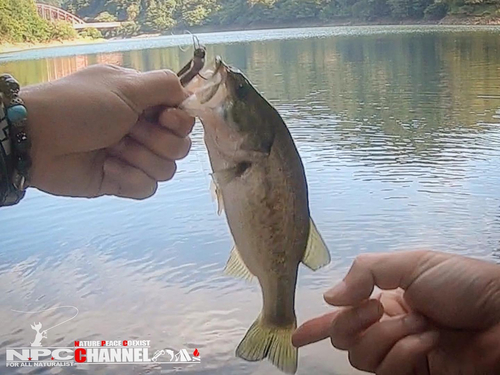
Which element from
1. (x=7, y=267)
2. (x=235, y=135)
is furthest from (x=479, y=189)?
(x=235, y=135)

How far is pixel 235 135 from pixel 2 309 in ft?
3.62

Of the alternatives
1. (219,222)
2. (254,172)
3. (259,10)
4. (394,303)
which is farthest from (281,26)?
(254,172)

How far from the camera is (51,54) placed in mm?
2152

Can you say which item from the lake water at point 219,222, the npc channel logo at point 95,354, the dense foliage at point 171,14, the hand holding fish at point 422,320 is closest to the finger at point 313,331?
the hand holding fish at point 422,320

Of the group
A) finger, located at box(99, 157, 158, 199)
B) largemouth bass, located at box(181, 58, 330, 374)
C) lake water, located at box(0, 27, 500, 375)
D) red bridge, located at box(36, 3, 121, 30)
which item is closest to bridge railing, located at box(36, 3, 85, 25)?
red bridge, located at box(36, 3, 121, 30)

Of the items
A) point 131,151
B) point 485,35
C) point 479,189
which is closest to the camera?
point 131,151

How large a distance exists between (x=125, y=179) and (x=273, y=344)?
12.7 inches

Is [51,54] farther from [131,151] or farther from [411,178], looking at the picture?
[131,151]

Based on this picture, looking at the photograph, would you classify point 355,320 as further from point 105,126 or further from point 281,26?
point 281,26

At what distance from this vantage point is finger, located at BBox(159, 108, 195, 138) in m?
0.82

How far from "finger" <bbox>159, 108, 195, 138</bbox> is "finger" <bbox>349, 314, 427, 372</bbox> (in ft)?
1.06

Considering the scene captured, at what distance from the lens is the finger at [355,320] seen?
749 millimetres

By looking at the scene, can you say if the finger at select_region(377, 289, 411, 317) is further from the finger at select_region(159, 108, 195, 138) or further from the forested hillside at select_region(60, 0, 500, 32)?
the forested hillside at select_region(60, 0, 500, 32)

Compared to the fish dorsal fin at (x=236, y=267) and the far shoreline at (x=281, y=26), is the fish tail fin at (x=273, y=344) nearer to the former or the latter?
the fish dorsal fin at (x=236, y=267)
